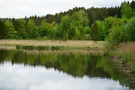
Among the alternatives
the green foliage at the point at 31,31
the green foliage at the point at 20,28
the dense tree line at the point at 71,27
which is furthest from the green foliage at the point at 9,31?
the green foliage at the point at 31,31

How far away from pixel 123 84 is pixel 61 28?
9179cm

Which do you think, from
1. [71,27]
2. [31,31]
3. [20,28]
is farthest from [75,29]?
[20,28]

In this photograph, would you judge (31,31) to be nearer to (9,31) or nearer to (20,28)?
(20,28)

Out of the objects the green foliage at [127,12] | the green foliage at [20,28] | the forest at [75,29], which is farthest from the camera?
the green foliage at [127,12]

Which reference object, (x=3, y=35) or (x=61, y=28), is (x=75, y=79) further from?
(x=61, y=28)

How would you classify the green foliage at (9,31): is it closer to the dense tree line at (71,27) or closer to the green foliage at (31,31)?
the dense tree line at (71,27)

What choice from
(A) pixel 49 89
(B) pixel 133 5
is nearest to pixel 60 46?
(A) pixel 49 89

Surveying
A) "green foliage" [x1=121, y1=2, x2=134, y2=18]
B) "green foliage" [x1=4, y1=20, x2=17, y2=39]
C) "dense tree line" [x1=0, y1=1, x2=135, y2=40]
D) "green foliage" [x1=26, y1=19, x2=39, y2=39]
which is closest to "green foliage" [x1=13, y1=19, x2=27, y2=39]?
"dense tree line" [x1=0, y1=1, x2=135, y2=40]

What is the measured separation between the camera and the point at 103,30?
336 ft

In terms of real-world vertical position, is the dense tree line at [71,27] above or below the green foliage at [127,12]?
below

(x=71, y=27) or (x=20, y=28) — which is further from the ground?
(x=71, y=27)

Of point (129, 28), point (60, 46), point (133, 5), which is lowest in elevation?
point (60, 46)

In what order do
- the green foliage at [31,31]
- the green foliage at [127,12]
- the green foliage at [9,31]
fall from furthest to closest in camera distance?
the green foliage at [127,12] < the green foliage at [31,31] < the green foliage at [9,31]

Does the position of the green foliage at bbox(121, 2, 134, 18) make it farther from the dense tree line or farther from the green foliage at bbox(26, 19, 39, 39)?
the green foliage at bbox(26, 19, 39, 39)
